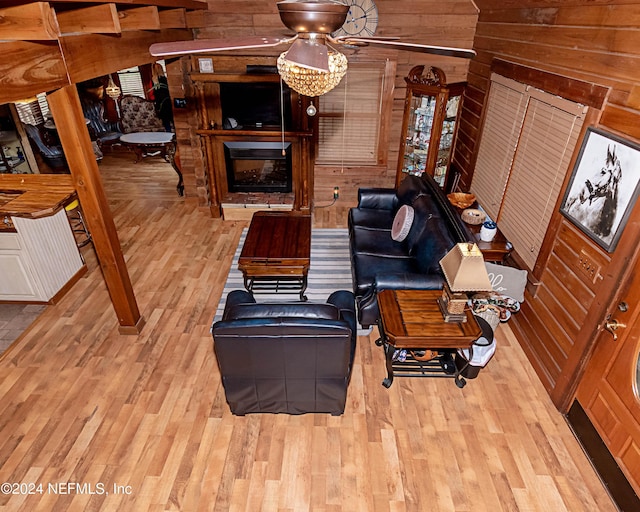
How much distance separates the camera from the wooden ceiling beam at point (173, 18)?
4.36m

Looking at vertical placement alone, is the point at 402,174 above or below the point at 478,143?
below

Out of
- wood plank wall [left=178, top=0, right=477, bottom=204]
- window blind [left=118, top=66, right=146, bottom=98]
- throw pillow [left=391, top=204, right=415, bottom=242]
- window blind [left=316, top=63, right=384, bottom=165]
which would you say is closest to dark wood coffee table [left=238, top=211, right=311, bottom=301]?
Answer: throw pillow [left=391, top=204, right=415, bottom=242]

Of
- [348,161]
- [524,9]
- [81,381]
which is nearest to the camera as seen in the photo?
[81,381]

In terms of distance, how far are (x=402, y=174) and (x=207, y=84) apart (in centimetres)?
299

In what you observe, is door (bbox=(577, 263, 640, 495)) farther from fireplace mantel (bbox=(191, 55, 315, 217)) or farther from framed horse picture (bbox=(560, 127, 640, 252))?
fireplace mantel (bbox=(191, 55, 315, 217))

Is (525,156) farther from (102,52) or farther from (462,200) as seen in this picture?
(102,52)

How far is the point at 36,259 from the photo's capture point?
410 centimetres

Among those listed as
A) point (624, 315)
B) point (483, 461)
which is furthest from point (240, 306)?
point (624, 315)

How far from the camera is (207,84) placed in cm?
557

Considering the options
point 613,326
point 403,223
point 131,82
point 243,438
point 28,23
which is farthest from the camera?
point 131,82

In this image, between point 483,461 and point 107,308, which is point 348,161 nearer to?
point 107,308

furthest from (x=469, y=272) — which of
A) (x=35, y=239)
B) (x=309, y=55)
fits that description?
(x=35, y=239)

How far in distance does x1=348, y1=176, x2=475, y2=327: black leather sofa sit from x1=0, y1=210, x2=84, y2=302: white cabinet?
10.6ft

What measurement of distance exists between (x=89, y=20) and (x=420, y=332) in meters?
3.25
